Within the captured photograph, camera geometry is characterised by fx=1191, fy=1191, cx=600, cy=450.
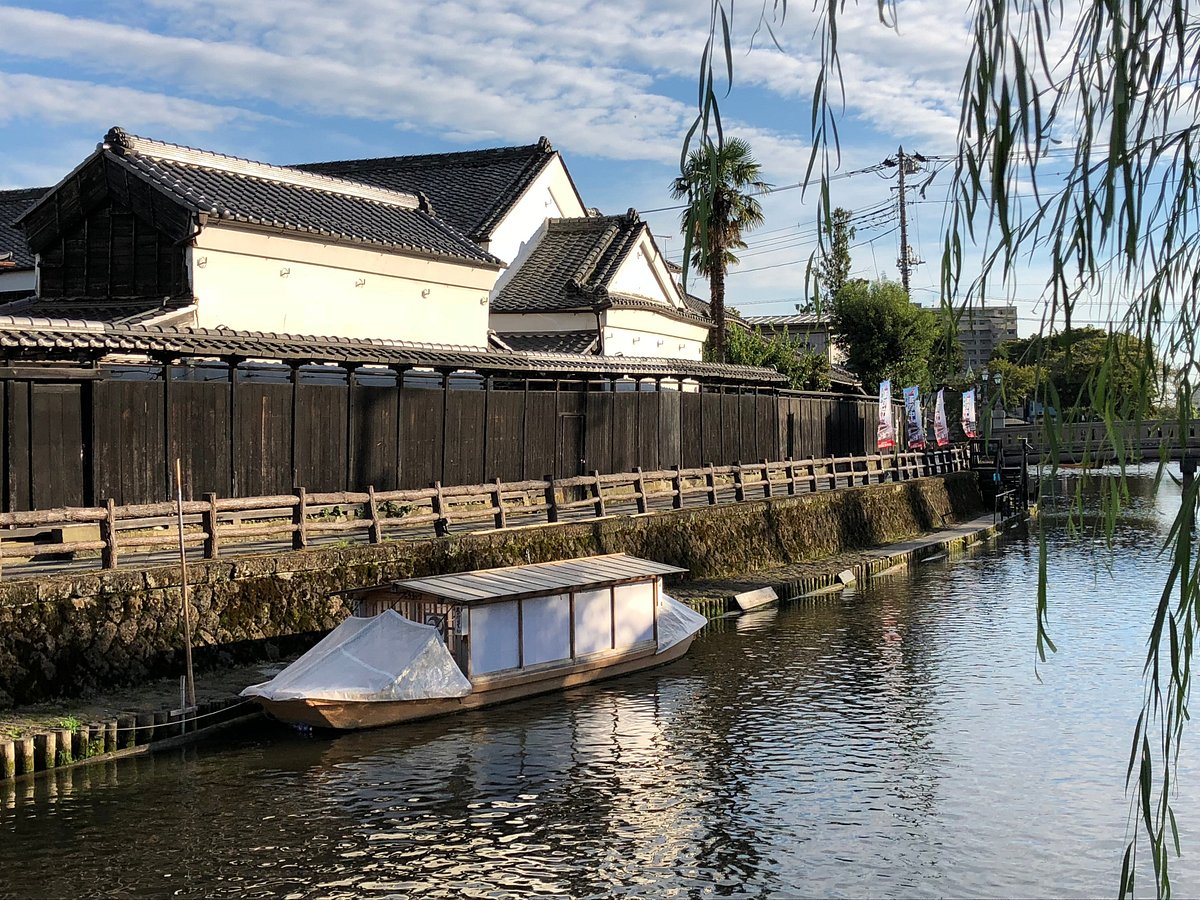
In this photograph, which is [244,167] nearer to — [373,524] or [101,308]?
[101,308]

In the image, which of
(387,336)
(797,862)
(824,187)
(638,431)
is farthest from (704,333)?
(824,187)

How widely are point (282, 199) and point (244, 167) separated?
1.75 m

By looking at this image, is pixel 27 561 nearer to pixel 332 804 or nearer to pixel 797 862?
pixel 332 804

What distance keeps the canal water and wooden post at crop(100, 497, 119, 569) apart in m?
2.94

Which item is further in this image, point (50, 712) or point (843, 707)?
point (843, 707)

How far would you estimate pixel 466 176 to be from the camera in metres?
43.0

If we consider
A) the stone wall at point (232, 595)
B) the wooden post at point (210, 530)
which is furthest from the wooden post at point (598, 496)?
the wooden post at point (210, 530)

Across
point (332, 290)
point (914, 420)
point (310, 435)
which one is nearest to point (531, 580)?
point (310, 435)

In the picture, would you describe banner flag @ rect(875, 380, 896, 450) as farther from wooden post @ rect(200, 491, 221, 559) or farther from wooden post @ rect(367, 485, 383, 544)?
wooden post @ rect(200, 491, 221, 559)

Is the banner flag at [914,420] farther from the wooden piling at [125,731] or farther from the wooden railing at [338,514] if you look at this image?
the wooden piling at [125,731]

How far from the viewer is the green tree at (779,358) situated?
2014 inches

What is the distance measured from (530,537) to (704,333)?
79.6 feet

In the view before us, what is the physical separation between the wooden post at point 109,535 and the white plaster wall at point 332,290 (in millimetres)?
9233

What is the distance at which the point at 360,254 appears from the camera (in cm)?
2936
